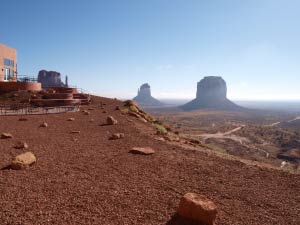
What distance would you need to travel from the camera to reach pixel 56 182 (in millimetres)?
7871

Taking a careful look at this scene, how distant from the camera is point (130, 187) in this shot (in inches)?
302

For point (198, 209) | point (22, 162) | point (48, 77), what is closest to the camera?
point (198, 209)

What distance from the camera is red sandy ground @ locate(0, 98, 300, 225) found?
618cm

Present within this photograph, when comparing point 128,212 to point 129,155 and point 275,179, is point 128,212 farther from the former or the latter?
point 275,179

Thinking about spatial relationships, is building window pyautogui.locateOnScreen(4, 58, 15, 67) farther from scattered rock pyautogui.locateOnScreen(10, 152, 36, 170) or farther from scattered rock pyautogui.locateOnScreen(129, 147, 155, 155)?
scattered rock pyautogui.locateOnScreen(129, 147, 155, 155)

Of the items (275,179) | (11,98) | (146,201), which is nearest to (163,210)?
(146,201)

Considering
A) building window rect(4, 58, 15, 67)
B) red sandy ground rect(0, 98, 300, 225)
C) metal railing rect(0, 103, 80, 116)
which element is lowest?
red sandy ground rect(0, 98, 300, 225)

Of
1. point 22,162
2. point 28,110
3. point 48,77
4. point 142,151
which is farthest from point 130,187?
point 48,77

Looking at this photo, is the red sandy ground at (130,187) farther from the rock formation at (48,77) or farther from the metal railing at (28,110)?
the rock formation at (48,77)

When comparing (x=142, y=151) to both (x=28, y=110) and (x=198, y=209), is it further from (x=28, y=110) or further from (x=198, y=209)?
(x=28, y=110)

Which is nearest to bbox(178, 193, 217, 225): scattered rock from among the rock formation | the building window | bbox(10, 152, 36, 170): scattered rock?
bbox(10, 152, 36, 170): scattered rock

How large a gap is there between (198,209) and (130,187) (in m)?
2.39

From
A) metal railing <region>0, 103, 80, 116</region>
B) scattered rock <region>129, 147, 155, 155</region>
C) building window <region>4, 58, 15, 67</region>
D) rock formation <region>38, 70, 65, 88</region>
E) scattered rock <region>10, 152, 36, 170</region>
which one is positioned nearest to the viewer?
scattered rock <region>10, 152, 36, 170</region>

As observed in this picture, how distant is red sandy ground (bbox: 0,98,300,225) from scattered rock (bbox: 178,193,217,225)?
199mm
